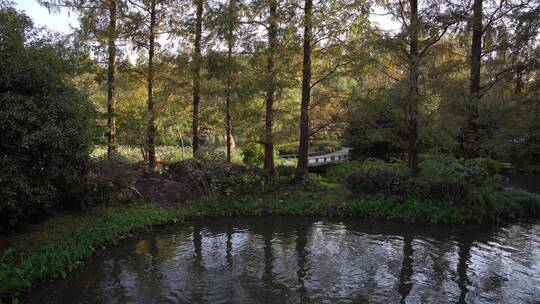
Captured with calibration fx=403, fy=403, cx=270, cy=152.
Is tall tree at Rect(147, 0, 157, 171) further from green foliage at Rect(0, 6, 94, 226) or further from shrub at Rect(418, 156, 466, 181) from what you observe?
shrub at Rect(418, 156, 466, 181)

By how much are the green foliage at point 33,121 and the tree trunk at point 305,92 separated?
7787 millimetres

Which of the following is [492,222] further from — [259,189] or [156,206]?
[156,206]

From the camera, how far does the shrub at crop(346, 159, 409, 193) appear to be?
44.9ft

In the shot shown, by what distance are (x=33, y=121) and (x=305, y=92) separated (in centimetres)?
936

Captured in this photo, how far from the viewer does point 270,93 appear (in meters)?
14.8

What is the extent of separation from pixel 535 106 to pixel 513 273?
523 cm

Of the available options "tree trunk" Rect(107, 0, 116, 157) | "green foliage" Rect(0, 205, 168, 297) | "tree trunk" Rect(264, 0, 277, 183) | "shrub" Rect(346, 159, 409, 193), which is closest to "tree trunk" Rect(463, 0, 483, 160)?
"shrub" Rect(346, 159, 409, 193)

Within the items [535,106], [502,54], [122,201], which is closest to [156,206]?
[122,201]

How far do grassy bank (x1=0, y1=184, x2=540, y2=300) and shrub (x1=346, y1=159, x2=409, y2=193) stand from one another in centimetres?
40

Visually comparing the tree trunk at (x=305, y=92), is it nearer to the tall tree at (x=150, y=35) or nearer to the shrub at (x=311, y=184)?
the shrub at (x=311, y=184)

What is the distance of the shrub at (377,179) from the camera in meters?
13.7

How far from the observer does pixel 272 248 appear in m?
9.85

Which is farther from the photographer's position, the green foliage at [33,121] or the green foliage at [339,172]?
the green foliage at [339,172]

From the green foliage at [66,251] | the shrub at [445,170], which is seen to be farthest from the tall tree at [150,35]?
the shrub at [445,170]
